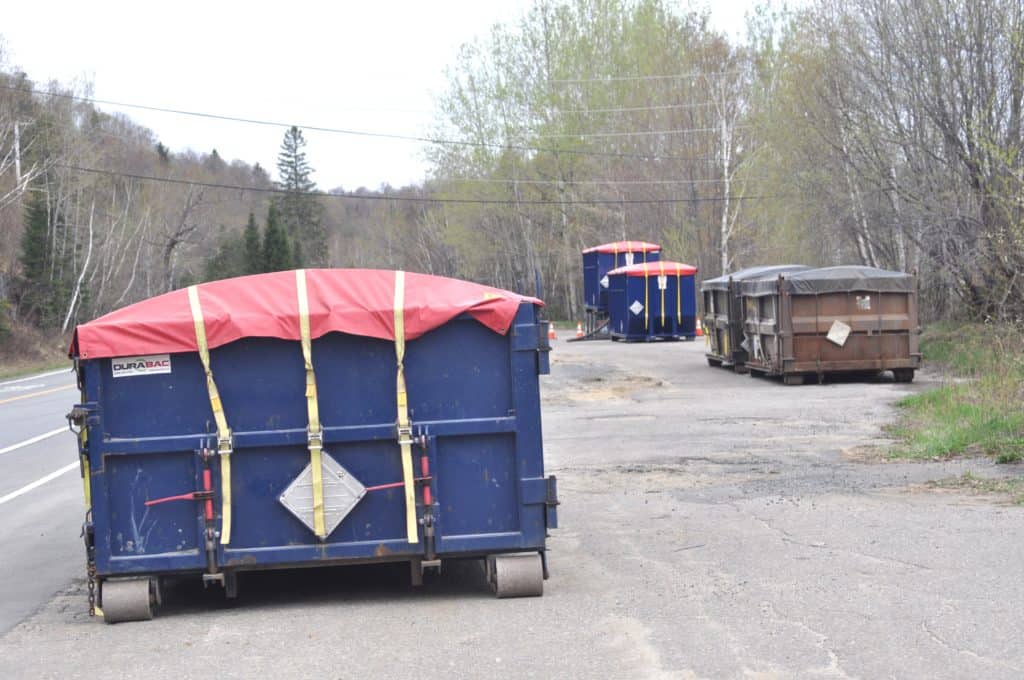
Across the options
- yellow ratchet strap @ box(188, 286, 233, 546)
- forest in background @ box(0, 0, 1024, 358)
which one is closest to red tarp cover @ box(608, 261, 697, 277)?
forest in background @ box(0, 0, 1024, 358)

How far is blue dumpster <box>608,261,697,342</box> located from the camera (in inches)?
1558

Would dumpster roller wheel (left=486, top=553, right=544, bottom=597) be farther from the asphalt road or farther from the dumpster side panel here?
the asphalt road

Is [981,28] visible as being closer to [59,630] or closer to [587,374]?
[587,374]

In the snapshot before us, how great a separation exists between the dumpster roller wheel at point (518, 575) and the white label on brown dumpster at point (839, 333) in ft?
51.8

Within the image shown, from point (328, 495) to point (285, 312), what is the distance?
3.49 feet

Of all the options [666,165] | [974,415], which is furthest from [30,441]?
[666,165]

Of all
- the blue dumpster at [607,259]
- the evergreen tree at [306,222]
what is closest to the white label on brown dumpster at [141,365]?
the blue dumpster at [607,259]

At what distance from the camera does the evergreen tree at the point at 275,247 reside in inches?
3590

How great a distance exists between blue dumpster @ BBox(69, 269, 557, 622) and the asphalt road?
45.4 inches

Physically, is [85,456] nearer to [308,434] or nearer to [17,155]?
[308,434]

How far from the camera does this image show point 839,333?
71.8ft

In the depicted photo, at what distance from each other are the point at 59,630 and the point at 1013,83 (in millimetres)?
21910

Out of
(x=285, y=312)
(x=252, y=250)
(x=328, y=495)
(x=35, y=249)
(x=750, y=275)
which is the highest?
(x=252, y=250)

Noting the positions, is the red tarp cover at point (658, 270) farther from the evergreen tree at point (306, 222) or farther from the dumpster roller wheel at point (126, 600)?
the evergreen tree at point (306, 222)
